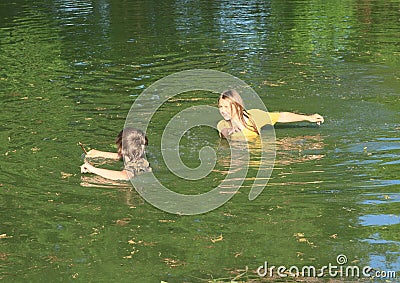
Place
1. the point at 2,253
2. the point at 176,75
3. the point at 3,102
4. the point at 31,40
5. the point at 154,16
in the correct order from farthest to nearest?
the point at 154,16
the point at 31,40
the point at 176,75
the point at 3,102
the point at 2,253

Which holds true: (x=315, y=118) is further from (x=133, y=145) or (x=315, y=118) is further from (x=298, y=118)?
(x=133, y=145)

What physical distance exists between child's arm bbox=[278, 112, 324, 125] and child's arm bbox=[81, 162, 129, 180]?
261 cm

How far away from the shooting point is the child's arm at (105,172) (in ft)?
29.3

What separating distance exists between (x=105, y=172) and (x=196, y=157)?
124 centimetres

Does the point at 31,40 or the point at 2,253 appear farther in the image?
the point at 31,40

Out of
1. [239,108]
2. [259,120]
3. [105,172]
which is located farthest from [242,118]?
[105,172]

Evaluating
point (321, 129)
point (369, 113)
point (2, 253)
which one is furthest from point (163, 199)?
point (369, 113)

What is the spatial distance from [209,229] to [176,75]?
715 cm

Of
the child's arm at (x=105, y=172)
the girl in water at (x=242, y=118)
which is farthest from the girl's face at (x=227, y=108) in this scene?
the child's arm at (x=105, y=172)

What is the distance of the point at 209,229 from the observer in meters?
7.50

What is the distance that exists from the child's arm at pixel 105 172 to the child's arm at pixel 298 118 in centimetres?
261

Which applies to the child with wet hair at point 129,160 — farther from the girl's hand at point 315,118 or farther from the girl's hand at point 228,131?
the girl's hand at point 315,118

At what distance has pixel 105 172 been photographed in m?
8.98

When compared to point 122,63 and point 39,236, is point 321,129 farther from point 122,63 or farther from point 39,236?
point 122,63
